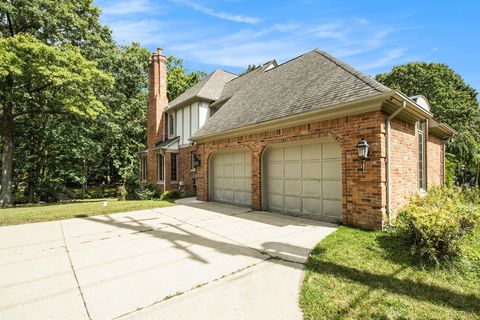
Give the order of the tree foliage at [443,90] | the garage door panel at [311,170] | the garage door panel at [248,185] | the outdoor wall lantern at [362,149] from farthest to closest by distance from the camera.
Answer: the tree foliage at [443,90], the garage door panel at [248,185], the garage door panel at [311,170], the outdoor wall lantern at [362,149]

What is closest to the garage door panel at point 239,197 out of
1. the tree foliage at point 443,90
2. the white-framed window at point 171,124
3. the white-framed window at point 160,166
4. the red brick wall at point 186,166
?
the red brick wall at point 186,166

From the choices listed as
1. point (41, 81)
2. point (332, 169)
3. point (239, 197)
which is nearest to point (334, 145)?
point (332, 169)

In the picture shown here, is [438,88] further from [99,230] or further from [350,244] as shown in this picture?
[99,230]

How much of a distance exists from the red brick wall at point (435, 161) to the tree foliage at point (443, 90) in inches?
736

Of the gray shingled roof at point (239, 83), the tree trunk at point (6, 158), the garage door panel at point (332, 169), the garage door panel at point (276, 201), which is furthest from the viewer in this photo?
the gray shingled roof at point (239, 83)

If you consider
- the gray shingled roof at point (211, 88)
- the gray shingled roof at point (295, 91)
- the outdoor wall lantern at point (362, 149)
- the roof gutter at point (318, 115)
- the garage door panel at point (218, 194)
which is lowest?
the garage door panel at point (218, 194)

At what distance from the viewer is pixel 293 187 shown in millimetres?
8203

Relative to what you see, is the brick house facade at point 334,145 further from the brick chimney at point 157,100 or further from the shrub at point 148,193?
the brick chimney at point 157,100

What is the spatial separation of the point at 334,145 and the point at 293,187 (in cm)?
201

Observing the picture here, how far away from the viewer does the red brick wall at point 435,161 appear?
33.3ft

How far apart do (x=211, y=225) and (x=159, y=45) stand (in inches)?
607

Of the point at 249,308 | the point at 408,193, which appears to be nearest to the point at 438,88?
the point at 408,193

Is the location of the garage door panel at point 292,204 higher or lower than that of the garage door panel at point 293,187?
lower

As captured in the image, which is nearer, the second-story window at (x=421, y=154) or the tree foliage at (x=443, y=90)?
the second-story window at (x=421, y=154)
